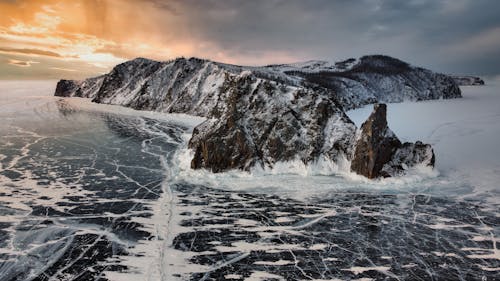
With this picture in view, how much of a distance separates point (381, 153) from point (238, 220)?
9113 millimetres

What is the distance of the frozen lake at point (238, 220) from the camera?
30.1 ft

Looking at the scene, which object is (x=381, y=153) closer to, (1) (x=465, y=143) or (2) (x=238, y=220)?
(2) (x=238, y=220)

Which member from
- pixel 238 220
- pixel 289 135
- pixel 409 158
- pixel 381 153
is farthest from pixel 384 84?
pixel 238 220

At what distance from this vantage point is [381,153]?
704 inches

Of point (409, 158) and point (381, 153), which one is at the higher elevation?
point (381, 153)

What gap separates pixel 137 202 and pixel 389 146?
1251 cm

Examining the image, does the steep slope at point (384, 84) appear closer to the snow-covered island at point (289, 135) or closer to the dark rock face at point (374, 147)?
the snow-covered island at point (289, 135)

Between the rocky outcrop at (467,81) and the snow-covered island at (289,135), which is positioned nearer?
the snow-covered island at (289,135)

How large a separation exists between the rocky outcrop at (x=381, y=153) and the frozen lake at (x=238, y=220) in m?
0.68

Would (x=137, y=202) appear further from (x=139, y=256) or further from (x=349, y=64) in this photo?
(x=349, y=64)

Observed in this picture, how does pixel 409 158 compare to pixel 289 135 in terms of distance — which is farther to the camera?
pixel 289 135

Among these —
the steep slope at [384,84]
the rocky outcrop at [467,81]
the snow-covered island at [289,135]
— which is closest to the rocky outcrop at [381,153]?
the snow-covered island at [289,135]

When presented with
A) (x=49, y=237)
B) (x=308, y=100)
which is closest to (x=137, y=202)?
(x=49, y=237)

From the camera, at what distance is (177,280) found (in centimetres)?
845
